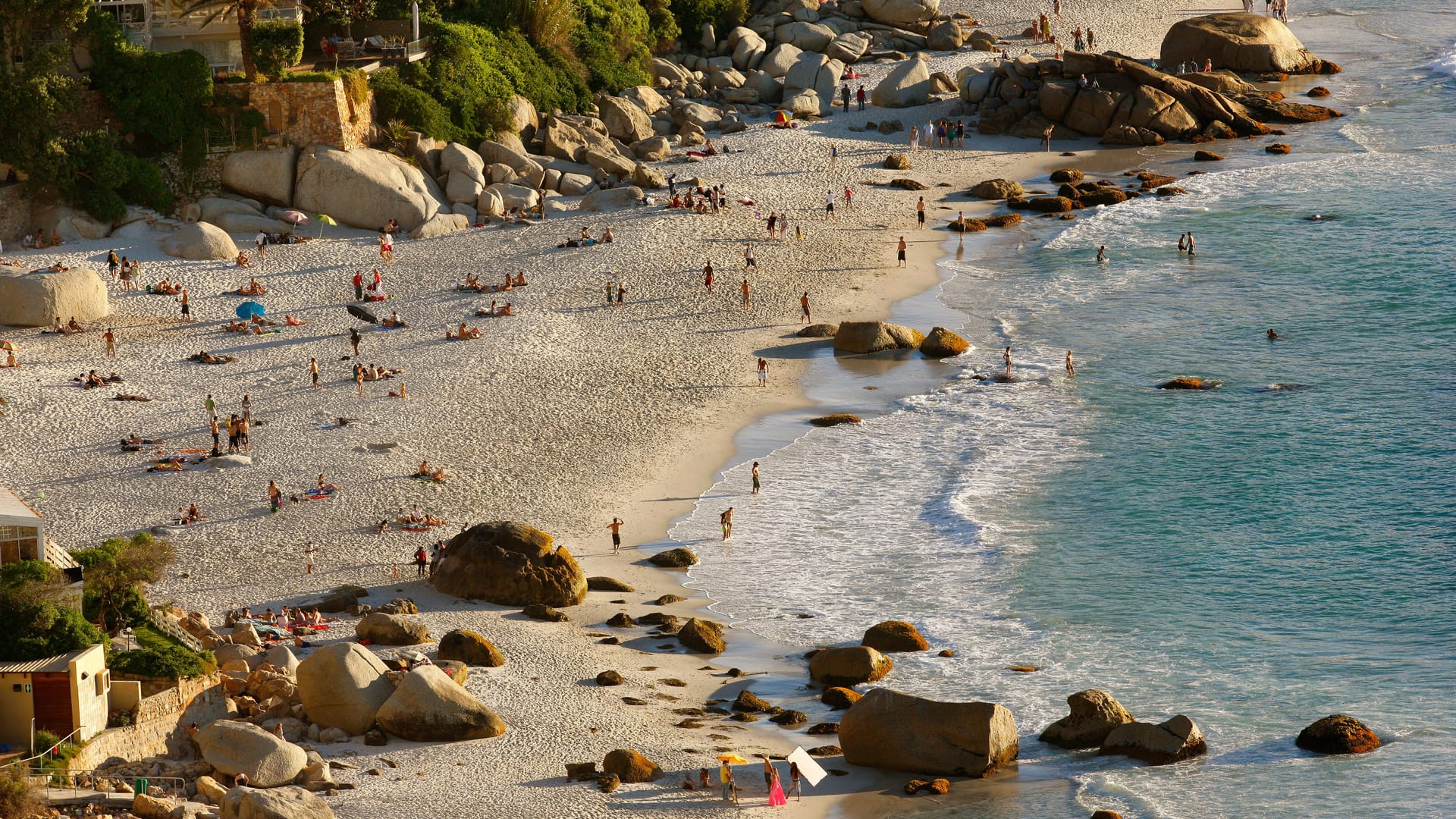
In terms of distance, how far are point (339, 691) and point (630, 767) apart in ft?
16.5

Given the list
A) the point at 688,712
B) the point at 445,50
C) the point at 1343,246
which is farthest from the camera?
the point at 445,50

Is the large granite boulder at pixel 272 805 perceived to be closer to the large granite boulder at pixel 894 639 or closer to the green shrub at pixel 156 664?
the green shrub at pixel 156 664

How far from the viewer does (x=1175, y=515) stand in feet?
120

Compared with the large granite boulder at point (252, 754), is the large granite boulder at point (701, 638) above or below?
below

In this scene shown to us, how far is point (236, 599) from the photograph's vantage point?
31.5 metres

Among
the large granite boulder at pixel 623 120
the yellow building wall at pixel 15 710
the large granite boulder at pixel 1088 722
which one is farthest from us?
the large granite boulder at pixel 623 120

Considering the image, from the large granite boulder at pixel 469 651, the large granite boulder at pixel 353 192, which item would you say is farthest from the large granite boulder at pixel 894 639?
the large granite boulder at pixel 353 192

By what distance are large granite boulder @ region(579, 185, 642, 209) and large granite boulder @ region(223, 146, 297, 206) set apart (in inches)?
412

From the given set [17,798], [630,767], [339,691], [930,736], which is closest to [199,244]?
[339,691]

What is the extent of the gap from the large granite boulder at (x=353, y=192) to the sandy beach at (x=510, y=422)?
134 centimetres

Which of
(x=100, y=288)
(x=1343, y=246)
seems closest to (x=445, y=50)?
(x=100, y=288)

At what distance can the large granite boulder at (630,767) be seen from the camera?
83.8 ft

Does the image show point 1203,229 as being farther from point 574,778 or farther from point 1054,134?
point 574,778

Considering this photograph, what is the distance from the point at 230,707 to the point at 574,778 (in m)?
5.85
